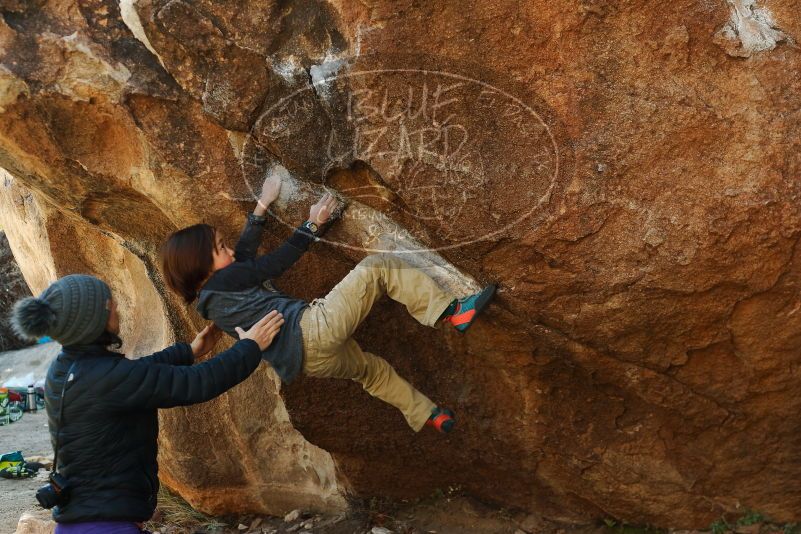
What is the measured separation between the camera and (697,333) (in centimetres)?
328

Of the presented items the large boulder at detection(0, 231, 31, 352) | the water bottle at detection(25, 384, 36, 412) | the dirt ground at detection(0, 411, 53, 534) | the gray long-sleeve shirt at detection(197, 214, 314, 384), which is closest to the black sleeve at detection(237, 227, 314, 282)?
the gray long-sleeve shirt at detection(197, 214, 314, 384)

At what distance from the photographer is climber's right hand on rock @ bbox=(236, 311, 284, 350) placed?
3197mm

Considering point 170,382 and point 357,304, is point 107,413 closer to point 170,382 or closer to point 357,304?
point 170,382

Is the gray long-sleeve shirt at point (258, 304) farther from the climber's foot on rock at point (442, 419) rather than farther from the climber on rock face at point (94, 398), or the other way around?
the climber's foot on rock at point (442, 419)

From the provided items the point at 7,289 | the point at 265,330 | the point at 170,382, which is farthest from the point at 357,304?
the point at 7,289

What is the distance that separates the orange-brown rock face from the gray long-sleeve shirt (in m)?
0.30

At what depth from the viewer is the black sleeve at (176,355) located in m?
3.32

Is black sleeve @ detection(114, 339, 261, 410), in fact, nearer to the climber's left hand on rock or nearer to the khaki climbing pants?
the khaki climbing pants

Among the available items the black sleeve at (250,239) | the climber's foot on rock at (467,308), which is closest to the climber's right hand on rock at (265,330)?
the black sleeve at (250,239)

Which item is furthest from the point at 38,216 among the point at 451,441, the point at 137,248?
the point at 451,441

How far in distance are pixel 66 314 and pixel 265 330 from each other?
750 mm

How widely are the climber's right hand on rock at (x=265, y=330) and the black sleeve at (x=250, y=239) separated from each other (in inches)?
14.4

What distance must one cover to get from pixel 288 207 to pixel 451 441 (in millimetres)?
1466

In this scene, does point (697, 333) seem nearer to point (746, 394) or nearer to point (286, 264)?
point (746, 394)
